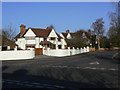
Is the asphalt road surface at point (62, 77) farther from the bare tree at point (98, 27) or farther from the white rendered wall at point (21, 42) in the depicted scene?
the bare tree at point (98, 27)

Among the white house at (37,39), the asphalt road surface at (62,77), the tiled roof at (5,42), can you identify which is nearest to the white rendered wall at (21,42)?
the white house at (37,39)

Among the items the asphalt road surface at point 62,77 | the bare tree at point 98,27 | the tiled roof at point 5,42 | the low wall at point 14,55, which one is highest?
the bare tree at point 98,27

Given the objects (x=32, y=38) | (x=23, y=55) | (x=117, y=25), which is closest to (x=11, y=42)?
(x=32, y=38)

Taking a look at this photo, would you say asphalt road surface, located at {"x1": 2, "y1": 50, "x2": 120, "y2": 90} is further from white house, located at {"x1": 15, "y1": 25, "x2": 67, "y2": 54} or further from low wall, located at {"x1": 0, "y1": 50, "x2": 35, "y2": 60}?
white house, located at {"x1": 15, "y1": 25, "x2": 67, "y2": 54}

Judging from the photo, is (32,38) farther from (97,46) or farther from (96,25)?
(97,46)

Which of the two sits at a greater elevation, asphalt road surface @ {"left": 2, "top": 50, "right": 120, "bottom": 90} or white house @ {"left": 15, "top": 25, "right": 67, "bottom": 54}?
white house @ {"left": 15, "top": 25, "right": 67, "bottom": 54}

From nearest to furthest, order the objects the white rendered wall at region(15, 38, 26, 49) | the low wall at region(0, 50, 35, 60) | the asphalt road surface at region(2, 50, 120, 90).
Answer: the asphalt road surface at region(2, 50, 120, 90), the low wall at region(0, 50, 35, 60), the white rendered wall at region(15, 38, 26, 49)

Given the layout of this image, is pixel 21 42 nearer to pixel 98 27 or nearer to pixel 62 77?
pixel 98 27

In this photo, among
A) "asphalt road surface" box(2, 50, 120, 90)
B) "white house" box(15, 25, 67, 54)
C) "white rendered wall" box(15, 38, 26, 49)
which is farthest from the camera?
"white rendered wall" box(15, 38, 26, 49)

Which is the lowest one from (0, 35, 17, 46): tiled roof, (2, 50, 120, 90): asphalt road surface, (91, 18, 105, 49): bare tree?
(2, 50, 120, 90): asphalt road surface

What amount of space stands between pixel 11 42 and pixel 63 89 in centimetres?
3860

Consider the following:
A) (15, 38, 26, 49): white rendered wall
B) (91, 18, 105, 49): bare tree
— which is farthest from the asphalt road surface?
(91, 18, 105, 49): bare tree

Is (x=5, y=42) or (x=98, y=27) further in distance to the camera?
(x=98, y=27)

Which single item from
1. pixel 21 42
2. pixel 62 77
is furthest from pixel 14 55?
pixel 21 42
